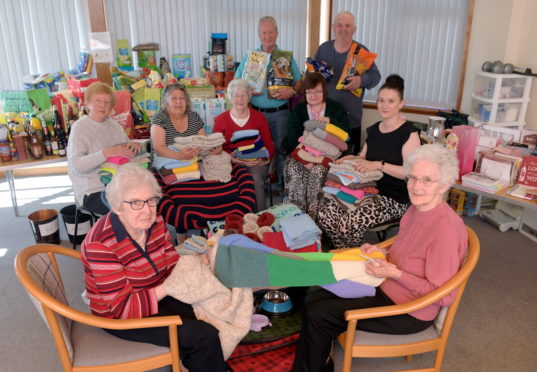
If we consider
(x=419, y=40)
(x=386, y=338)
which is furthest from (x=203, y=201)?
(x=419, y=40)

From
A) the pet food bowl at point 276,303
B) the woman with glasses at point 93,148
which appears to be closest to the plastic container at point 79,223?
the woman with glasses at point 93,148

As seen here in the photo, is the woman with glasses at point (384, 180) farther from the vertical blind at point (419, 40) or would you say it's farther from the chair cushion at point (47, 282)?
the vertical blind at point (419, 40)

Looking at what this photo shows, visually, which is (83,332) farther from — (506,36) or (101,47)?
(506,36)

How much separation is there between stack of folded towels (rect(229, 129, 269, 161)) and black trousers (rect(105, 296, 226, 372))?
79.4 inches

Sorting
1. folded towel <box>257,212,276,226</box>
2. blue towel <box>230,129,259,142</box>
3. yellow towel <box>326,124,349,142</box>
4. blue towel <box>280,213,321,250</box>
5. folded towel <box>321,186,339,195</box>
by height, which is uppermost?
yellow towel <box>326,124,349,142</box>

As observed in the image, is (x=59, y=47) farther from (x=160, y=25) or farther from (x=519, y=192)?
(x=519, y=192)

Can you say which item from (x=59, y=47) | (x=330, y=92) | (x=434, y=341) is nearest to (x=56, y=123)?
(x=59, y=47)

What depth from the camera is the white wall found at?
415 cm

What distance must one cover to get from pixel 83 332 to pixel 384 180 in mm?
2199

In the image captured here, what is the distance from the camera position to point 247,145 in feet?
12.3

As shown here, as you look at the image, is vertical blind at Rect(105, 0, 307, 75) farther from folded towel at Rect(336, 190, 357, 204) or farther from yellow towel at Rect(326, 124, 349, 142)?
folded towel at Rect(336, 190, 357, 204)

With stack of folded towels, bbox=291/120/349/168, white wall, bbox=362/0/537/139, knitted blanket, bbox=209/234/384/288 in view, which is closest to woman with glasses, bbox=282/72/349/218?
stack of folded towels, bbox=291/120/349/168

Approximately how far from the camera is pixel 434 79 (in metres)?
5.17

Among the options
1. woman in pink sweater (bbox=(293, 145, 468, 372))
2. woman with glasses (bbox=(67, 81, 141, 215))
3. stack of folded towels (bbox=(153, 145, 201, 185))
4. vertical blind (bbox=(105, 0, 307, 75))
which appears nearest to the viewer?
woman in pink sweater (bbox=(293, 145, 468, 372))
